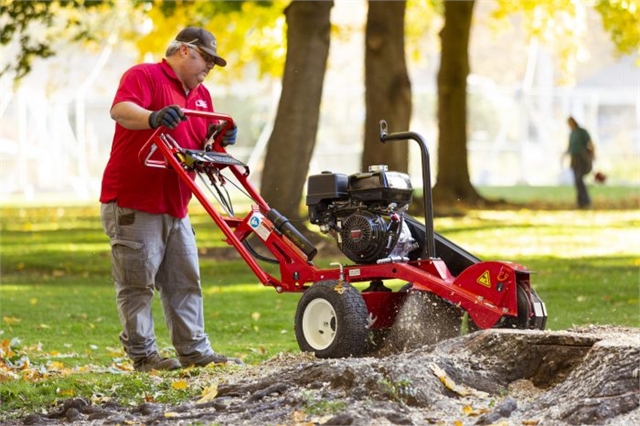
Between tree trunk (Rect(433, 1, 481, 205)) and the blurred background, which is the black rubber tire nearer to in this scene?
tree trunk (Rect(433, 1, 481, 205))

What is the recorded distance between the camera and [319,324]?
7.09 m

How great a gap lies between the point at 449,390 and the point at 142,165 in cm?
251

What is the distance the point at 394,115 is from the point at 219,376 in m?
12.0

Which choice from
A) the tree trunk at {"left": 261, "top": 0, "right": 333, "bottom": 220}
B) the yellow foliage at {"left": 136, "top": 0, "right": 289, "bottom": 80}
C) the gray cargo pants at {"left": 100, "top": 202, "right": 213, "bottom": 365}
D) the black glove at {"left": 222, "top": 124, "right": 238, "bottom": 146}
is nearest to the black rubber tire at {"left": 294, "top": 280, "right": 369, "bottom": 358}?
the gray cargo pants at {"left": 100, "top": 202, "right": 213, "bottom": 365}

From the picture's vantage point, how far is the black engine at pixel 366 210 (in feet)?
23.1

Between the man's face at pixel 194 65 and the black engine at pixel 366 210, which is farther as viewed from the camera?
the man's face at pixel 194 65

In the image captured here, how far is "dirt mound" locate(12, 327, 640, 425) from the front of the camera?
17.9 ft

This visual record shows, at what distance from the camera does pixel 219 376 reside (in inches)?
271

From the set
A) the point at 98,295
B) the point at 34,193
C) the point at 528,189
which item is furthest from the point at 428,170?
the point at 34,193

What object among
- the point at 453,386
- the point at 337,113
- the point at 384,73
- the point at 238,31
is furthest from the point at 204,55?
the point at 337,113

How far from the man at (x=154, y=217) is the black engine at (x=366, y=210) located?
875mm

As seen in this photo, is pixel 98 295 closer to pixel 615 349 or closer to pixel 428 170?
pixel 428 170

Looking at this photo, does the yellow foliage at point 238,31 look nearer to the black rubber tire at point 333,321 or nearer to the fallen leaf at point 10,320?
the fallen leaf at point 10,320

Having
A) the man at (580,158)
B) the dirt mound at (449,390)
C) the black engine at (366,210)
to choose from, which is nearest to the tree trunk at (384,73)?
the man at (580,158)
